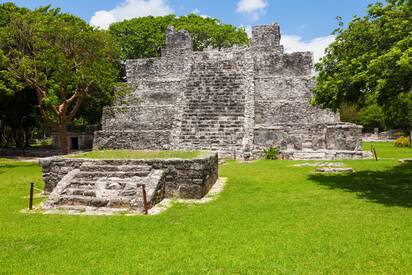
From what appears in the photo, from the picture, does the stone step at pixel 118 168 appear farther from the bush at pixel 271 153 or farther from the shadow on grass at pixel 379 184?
the bush at pixel 271 153

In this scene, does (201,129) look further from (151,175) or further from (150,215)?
(150,215)

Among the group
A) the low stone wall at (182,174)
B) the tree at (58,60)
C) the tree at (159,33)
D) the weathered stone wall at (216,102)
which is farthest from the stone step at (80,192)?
the tree at (159,33)

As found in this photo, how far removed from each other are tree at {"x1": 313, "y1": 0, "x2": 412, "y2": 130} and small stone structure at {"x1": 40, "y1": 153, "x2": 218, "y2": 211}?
4.25 meters

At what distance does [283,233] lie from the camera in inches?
255

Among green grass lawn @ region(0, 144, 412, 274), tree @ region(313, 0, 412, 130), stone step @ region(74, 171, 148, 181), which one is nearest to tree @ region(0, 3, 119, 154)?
green grass lawn @ region(0, 144, 412, 274)

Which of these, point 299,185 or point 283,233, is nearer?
point 283,233

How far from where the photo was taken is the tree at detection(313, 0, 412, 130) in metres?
8.82

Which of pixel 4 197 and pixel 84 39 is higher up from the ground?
pixel 84 39

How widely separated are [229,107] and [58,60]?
29.3 feet

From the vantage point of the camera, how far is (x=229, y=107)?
21.2 meters

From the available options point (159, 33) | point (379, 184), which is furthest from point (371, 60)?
point (159, 33)

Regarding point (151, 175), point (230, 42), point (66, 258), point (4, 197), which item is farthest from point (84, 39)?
point (230, 42)

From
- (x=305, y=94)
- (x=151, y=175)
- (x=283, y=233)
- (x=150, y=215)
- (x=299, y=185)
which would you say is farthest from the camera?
(x=305, y=94)

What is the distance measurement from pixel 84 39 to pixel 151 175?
1202cm
